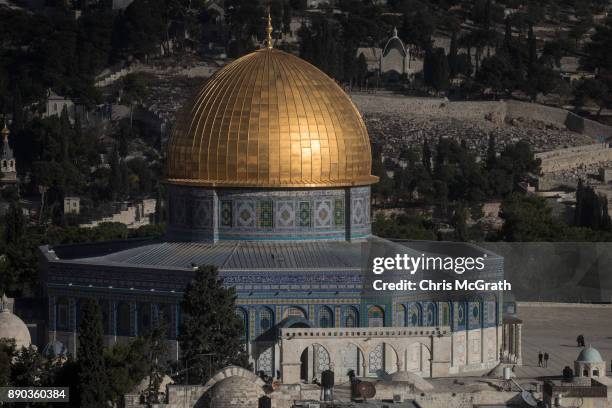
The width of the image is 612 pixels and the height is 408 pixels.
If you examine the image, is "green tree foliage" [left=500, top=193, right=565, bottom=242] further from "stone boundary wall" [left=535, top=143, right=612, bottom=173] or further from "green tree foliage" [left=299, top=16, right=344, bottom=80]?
"green tree foliage" [left=299, top=16, right=344, bottom=80]

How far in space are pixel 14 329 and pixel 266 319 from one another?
4.71 metres

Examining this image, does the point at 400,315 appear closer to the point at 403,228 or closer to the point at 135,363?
the point at 135,363

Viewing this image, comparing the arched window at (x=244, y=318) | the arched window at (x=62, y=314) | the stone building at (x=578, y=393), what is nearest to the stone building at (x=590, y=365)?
the stone building at (x=578, y=393)

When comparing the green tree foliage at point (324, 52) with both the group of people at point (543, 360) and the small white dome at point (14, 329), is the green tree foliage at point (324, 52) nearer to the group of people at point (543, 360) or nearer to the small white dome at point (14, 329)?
the group of people at point (543, 360)

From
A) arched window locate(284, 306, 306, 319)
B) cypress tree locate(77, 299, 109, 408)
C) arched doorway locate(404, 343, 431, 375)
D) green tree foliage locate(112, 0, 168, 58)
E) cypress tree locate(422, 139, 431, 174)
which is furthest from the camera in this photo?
green tree foliage locate(112, 0, 168, 58)

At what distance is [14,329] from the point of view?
59625 mm

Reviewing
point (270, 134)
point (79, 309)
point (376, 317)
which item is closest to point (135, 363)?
point (376, 317)

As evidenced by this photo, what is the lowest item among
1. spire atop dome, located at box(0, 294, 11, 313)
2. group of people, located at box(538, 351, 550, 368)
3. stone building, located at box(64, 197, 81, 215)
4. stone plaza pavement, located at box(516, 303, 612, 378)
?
stone building, located at box(64, 197, 81, 215)

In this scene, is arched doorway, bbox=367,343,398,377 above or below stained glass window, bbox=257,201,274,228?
below

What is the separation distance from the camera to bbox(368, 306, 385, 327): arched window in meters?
61.4

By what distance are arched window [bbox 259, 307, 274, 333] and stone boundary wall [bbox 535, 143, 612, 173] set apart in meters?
46.7

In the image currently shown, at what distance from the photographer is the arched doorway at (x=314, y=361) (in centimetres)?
5981

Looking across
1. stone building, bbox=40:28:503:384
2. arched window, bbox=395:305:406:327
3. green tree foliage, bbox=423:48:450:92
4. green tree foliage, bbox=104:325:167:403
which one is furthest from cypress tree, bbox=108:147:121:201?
green tree foliage, bbox=104:325:167:403

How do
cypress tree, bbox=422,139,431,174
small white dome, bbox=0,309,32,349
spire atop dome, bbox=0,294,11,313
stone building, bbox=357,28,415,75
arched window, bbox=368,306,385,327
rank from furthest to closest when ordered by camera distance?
stone building, bbox=357,28,415,75, cypress tree, bbox=422,139,431,174, spire atop dome, bbox=0,294,11,313, arched window, bbox=368,306,385,327, small white dome, bbox=0,309,32,349
